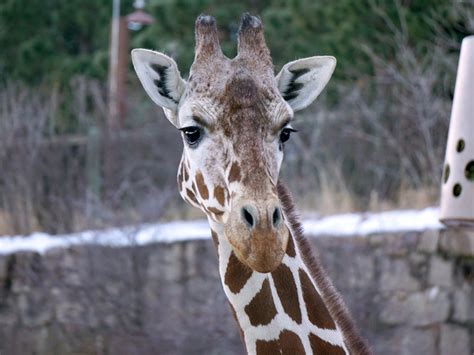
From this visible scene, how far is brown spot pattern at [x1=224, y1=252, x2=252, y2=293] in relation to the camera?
10.9 feet

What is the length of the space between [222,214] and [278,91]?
494 mm

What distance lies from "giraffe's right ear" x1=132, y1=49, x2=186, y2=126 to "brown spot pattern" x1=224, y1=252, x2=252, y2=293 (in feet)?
1.97

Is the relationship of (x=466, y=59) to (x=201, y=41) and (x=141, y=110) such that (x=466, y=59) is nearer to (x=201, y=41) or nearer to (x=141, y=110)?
(x=201, y=41)

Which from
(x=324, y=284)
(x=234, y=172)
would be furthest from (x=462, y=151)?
(x=234, y=172)

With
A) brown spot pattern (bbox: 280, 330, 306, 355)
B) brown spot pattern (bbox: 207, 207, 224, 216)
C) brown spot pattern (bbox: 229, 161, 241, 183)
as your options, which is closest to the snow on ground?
brown spot pattern (bbox: 280, 330, 306, 355)

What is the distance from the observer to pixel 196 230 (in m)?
9.66

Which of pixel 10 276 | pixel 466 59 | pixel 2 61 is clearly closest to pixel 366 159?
pixel 10 276

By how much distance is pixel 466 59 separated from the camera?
5766 millimetres

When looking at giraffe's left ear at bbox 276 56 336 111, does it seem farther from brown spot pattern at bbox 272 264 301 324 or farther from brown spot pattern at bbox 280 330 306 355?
brown spot pattern at bbox 280 330 306 355

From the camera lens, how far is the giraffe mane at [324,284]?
3436 millimetres

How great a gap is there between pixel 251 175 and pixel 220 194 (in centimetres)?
22

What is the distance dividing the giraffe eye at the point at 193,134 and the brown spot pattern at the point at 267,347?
0.72m

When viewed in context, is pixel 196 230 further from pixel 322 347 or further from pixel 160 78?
pixel 322 347

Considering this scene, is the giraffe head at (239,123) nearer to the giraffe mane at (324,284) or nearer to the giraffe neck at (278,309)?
the giraffe neck at (278,309)
